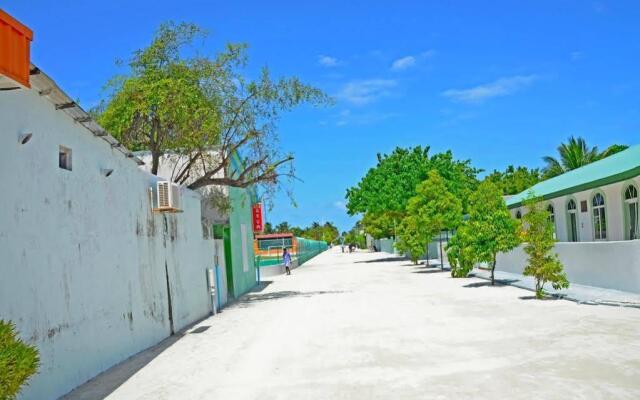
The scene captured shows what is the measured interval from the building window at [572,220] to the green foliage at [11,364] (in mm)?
25348

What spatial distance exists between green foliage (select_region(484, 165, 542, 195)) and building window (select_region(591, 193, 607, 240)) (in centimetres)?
3831

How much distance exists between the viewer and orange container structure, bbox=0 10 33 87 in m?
5.41

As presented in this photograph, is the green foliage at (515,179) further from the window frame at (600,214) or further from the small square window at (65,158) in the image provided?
the small square window at (65,158)

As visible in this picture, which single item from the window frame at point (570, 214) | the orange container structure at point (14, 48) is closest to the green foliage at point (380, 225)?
the window frame at point (570, 214)

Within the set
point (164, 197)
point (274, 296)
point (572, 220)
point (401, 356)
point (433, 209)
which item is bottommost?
point (274, 296)

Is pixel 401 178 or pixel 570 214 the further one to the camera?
pixel 401 178

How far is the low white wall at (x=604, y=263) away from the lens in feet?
55.2

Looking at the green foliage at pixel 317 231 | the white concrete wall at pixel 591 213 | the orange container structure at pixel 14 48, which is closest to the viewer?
the orange container structure at pixel 14 48

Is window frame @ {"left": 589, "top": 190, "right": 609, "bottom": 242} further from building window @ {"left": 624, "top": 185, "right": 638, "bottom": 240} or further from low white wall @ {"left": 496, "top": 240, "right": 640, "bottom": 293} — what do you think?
low white wall @ {"left": 496, "top": 240, "right": 640, "bottom": 293}

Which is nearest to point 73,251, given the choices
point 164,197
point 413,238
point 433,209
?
point 164,197

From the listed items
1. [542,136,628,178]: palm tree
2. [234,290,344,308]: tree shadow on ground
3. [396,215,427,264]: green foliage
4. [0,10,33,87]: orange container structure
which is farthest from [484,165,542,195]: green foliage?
[0,10,33,87]: orange container structure

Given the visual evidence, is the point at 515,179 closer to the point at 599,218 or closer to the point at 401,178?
the point at 401,178

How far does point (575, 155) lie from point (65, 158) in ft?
155

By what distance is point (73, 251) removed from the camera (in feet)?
28.8
